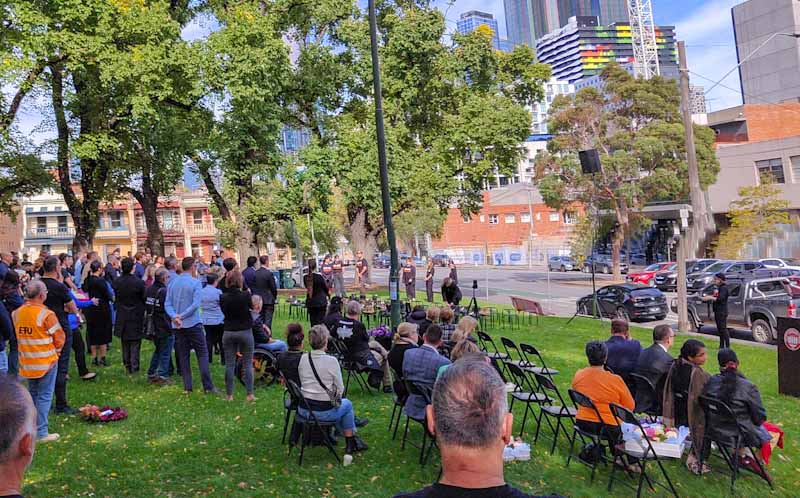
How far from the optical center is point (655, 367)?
25.2 ft

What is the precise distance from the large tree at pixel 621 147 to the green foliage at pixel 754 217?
8.57 ft

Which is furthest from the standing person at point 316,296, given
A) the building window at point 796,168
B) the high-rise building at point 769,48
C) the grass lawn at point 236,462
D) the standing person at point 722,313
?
the high-rise building at point 769,48

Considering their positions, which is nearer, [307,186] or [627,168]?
[307,186]

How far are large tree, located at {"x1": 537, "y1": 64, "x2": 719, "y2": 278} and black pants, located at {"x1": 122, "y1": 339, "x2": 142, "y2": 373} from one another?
106 ft

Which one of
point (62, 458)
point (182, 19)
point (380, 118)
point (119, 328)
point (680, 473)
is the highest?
point (182, 19)

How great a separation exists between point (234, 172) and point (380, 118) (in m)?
13.0

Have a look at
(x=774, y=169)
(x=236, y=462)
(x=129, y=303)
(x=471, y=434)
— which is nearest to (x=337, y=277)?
(x=129, y=303)

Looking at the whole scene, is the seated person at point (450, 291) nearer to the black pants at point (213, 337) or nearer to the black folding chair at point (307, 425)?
the black pants at point (213, 337)

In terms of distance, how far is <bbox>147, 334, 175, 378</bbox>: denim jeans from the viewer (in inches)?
398

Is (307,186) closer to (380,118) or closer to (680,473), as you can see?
(380,118)

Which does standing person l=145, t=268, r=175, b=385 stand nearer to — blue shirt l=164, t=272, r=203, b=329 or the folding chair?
blue shirt l=164, t=272, r=203, b=329

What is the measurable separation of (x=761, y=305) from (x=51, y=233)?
67.1 m

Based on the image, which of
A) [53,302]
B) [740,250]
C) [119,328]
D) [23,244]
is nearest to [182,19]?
[119,328]

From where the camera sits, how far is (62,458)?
6566 millimetres
